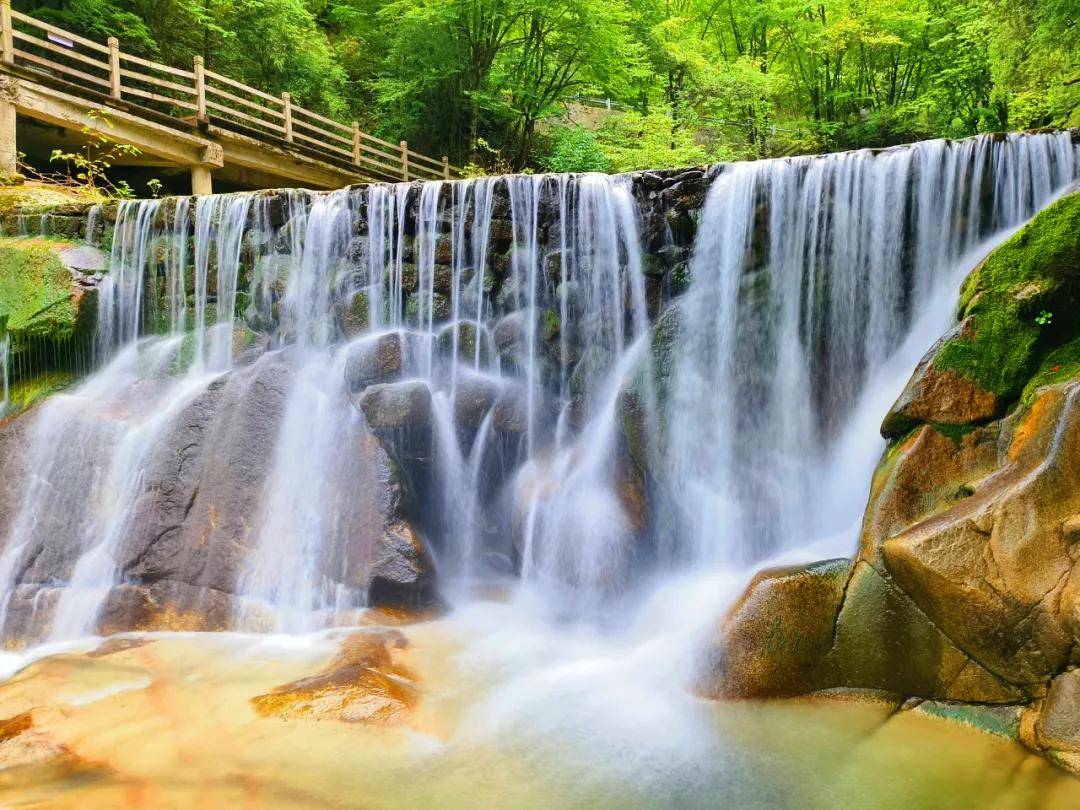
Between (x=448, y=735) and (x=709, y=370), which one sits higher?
(x=709, y=370)

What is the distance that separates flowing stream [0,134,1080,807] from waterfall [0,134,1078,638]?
0.09 ft

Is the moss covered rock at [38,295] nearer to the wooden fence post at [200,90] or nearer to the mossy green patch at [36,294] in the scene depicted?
the mossy green patch at [36,294]

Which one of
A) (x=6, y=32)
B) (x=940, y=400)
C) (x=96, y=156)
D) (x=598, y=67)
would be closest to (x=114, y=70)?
(x=6, y=32)

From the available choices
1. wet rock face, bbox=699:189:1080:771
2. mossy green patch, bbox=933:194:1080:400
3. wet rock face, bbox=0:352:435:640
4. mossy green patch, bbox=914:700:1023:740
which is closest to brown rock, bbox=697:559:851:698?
wet rock face, bbox=699:189:1080:771

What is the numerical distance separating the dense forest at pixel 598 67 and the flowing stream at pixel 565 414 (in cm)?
848

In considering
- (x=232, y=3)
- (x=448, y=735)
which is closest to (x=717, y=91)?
(x=232, y=3)

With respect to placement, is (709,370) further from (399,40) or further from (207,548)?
(399,40)

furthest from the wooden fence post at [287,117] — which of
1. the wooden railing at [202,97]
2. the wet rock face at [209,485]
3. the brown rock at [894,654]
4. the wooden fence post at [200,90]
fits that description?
the brown rock at [894,654]

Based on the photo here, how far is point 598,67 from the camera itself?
1747 cm

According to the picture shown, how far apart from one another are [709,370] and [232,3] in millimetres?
15074

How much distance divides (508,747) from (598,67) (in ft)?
56.0

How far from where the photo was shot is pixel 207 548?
6551 millimetres

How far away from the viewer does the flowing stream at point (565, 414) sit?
5.98 metres

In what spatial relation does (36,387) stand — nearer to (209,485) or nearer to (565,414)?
(209,485)
